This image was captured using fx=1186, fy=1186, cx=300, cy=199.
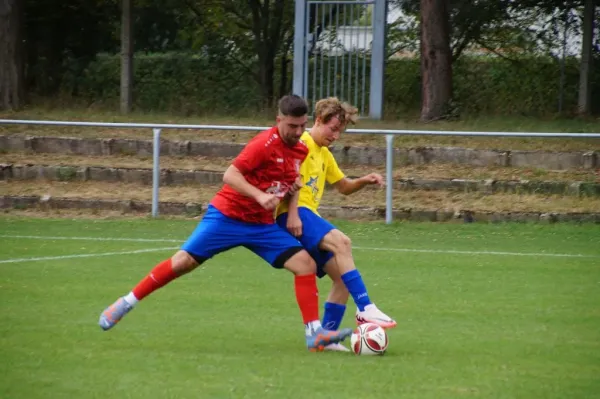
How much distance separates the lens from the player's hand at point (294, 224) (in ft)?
25.3

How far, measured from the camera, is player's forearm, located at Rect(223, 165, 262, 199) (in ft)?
24.1

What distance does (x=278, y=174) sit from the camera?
7.58 metres

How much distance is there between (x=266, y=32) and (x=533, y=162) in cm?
1028

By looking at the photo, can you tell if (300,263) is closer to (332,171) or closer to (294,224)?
(294,224)

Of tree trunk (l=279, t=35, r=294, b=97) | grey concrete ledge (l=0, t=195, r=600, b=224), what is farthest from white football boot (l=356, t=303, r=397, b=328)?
tree trunk (l=279, t=35, r=294, b=97)

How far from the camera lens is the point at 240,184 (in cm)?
738

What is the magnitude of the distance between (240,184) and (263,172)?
25 centimetres

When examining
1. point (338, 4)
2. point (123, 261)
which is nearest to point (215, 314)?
point (123, 261)

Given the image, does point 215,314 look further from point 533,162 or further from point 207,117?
point 207,117

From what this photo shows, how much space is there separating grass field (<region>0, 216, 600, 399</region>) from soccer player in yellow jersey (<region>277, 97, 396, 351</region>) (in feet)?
1.04

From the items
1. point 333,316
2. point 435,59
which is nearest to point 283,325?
point 333,316

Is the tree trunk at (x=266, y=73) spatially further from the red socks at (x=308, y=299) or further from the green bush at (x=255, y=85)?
the red socks at (x=308, y=299)

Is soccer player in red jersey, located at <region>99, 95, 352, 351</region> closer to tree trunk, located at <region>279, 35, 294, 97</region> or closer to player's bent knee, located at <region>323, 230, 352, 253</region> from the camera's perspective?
player's bent knee, located at <region>323, 230, 352, 253</region>

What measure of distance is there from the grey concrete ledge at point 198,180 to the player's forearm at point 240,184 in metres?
10.0
